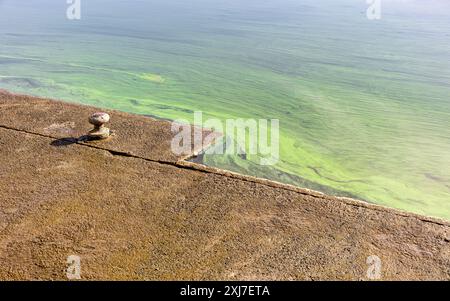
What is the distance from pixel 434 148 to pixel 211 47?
5761mm

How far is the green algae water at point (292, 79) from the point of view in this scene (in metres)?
4.62

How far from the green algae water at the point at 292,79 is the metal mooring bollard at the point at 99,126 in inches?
51.1

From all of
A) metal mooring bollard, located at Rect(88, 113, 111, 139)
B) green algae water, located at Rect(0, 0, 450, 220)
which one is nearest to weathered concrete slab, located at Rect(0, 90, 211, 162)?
metal mooring bollard, located at Rect(88, 113, 111, 139)

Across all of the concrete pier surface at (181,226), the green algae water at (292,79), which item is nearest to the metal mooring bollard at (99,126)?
the concrete pier surface at (181,226)

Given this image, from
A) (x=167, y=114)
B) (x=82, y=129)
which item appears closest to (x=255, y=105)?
(x=167, y=114)

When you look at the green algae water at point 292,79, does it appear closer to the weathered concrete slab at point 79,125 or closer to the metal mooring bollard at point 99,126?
the weathered concrete slab at point 79,125

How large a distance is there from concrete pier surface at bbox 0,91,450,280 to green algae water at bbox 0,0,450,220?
1.52 m

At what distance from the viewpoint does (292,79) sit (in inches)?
300

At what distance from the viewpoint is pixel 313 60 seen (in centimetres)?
872

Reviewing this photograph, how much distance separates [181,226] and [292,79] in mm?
5759

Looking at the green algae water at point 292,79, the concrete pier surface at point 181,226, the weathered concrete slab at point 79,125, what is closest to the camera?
the concrete pier surface at point 181,226

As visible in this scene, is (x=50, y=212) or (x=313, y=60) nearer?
(x=50, y=212)

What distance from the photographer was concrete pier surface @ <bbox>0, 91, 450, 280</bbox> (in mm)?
2025

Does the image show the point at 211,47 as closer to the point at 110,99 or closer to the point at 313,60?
the point at 313,60
